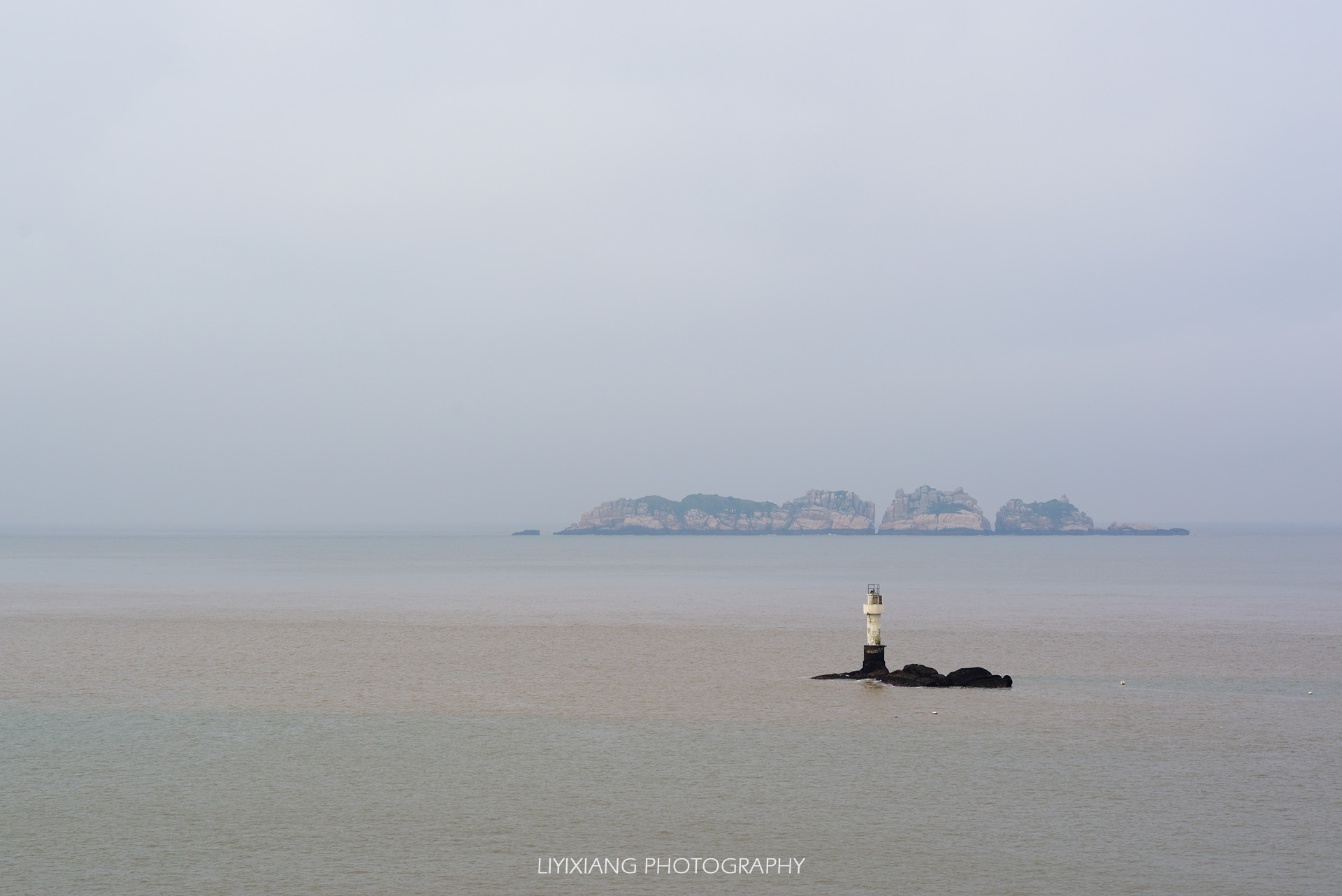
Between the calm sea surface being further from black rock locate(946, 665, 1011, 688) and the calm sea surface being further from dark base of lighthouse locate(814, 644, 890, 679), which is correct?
dark base of lighthouse locate(814, 644, 890, 679)

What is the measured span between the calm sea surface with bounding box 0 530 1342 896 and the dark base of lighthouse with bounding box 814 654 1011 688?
106 cm

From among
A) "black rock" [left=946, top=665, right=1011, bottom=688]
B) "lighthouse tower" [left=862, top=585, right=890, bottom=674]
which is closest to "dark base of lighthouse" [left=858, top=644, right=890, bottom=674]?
"lighthouse tower" [left=862, top=585, right=890, bottom=674]

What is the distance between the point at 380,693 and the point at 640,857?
61.4 feet

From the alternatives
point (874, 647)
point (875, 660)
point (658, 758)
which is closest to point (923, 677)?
point (875, 660)

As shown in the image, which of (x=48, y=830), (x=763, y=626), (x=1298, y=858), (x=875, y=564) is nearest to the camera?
(x=1298, y=858)

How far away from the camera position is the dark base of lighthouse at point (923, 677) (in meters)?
34.0

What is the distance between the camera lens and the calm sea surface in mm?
15734

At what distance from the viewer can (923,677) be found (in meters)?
34.5

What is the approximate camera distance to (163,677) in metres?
36.6

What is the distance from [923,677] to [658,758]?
13.9 meters

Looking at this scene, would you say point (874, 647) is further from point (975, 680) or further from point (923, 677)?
point (975, 680)

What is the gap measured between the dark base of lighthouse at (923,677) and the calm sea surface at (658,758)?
1.06 metres

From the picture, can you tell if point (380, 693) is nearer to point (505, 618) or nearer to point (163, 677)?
point (163, 677)

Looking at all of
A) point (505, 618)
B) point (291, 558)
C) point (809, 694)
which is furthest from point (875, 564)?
point (809, 694)
